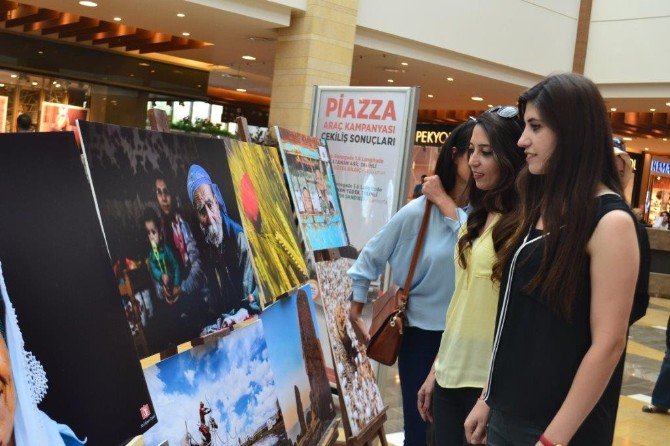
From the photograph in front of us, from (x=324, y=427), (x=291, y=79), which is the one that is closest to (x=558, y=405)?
(x=324, y=427)

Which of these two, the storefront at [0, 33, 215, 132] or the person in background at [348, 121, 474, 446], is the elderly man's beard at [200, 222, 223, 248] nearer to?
the person in background at [348, 121, 474, 446]

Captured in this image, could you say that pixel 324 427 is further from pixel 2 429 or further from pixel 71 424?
pixel 2 429

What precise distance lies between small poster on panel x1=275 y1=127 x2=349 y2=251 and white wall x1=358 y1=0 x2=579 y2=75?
31.3ft

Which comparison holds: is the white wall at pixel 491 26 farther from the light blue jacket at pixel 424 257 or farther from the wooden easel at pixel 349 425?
the light blue jacket at pixel 424 257

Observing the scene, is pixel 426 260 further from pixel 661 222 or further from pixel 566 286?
pixel 661 222

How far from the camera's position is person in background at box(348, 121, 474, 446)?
3.30 m

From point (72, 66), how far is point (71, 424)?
17011 mm

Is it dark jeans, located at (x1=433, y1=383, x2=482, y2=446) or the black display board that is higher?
the black display board

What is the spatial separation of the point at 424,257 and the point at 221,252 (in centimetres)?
111

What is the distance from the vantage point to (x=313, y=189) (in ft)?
13.2

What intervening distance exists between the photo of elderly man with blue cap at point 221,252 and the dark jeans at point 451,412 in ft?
2.16

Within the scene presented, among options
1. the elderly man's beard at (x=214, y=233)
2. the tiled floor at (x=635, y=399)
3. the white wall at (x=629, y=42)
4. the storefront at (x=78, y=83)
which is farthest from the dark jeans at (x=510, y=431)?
the white wall at (x=629, y=42)

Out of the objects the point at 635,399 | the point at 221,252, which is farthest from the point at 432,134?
the point at 221,252

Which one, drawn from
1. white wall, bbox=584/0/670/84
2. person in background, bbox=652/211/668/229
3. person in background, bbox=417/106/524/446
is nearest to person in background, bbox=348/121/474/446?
person in background, bbox=417/106/524/446
